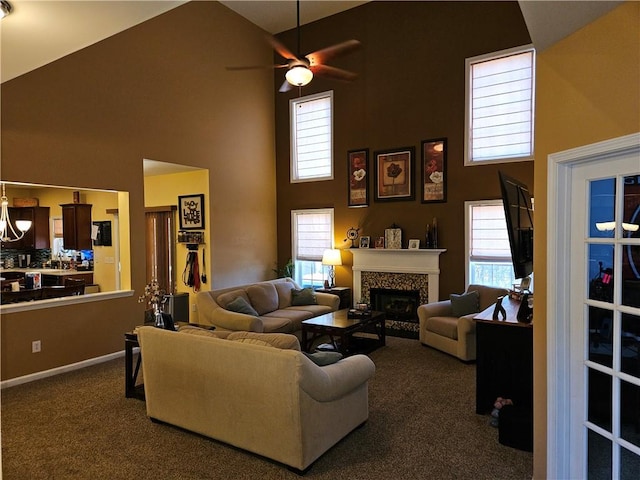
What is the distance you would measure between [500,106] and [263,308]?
4.57 meters

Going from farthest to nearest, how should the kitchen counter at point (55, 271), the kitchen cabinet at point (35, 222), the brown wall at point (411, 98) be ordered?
the kitchen cabinet at point (35, 222) → the kitchen counter at point (55, 271) → the brown wall at point (411, 98)

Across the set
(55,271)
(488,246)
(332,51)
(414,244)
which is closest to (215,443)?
(332,51)

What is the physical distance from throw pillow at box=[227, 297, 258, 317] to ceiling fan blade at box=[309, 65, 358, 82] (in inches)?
121

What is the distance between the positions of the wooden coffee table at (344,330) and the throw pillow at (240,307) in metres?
0.75

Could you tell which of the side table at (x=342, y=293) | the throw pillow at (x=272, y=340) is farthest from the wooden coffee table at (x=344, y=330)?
the throw pillow at (x=272, y=340)

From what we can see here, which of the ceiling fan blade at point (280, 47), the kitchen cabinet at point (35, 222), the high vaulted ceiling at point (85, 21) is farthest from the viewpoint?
the kitchen cabinet at point (35, 222)

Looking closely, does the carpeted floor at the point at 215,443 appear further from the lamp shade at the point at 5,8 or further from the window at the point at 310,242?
the window at the point at 310,242

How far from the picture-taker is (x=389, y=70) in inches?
274

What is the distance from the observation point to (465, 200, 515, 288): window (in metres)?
6.00

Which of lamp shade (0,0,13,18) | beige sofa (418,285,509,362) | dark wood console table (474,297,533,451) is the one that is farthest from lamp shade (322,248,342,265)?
lamp shade (0,0,13,18)

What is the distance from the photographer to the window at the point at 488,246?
600 cm

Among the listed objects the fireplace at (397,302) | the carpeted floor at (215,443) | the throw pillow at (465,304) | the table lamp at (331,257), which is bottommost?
the carpeted floor at (215,443)

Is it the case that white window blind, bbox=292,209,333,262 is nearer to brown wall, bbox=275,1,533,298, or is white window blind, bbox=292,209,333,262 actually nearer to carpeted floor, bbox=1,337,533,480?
brown wall, bbox=275,1,533,298

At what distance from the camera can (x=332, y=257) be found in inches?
284
